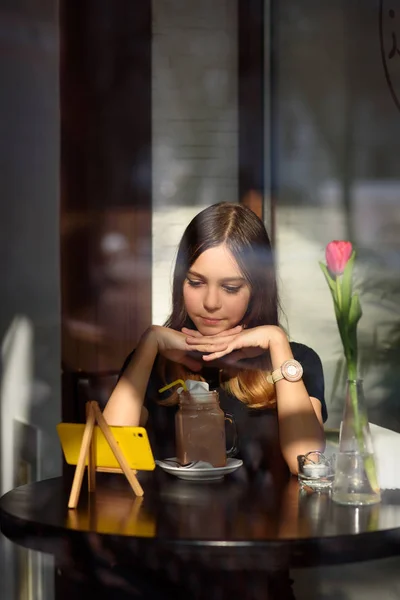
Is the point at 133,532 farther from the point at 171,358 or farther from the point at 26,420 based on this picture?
the point at 26,420

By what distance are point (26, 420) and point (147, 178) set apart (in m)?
0.41

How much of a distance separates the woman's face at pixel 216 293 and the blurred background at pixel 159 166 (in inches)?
2.1

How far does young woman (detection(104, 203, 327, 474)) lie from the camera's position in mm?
1161

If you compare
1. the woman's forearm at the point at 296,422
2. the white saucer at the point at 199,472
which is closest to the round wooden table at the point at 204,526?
the white saucer at the point at 199,472

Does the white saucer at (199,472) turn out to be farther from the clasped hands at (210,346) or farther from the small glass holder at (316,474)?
the clasped hands at (210,346)

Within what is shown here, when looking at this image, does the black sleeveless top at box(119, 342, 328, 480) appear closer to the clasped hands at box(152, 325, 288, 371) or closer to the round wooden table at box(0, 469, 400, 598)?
the clasped hands at box(152, 325, 288, 371)

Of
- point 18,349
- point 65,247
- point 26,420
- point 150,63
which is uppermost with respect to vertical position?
point 150,63

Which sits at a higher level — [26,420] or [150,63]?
[150,63]

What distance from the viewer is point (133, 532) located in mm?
835

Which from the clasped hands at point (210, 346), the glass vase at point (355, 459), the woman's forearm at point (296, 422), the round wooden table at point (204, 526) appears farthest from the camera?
the clasped hands at point (210, 346)

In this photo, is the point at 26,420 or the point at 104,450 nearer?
the point at 104,450

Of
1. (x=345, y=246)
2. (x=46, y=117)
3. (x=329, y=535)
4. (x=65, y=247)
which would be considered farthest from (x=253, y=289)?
(x=329, y=535)

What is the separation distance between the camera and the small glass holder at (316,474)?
100 centimetres

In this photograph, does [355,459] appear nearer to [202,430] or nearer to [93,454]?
[202,430]
